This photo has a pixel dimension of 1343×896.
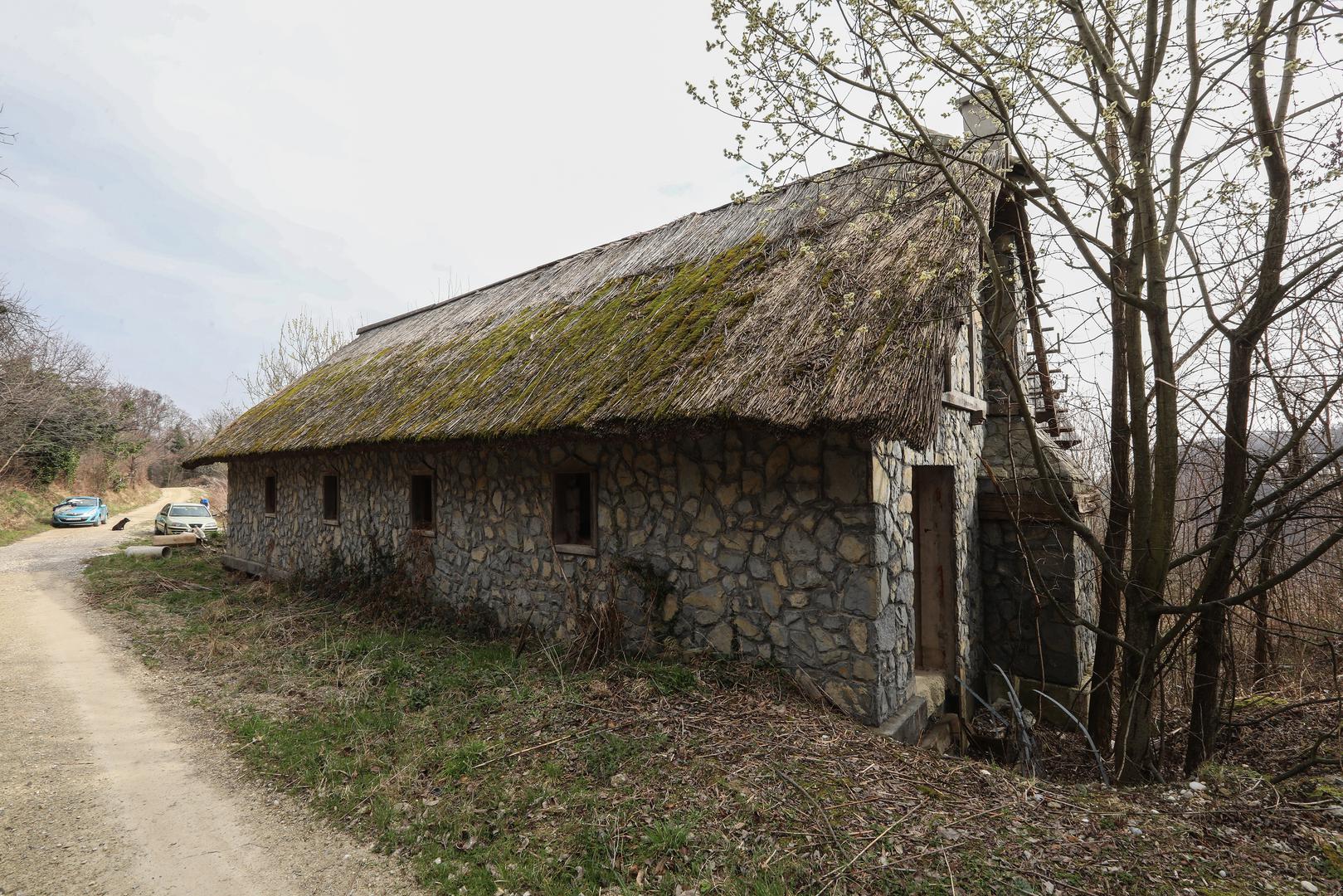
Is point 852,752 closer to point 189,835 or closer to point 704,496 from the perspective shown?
point 704,496

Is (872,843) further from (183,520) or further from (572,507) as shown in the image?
(183,520)

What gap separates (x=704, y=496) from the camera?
18.2ft

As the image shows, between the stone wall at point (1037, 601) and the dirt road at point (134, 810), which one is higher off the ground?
the stone wall at point (1037, 601)

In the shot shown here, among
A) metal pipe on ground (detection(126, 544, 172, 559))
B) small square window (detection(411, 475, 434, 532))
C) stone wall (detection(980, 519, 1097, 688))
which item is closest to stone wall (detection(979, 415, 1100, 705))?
stone wall (detection(980, 519, 1097, 688))

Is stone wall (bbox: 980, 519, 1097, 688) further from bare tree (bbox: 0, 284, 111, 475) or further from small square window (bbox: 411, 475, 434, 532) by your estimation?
bare tree (bbox: 0, 284, 111, 475)

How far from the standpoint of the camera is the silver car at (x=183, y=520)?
18.2 m

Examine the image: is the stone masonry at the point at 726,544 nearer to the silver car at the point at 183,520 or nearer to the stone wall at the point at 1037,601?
the stone wall at the point at 1037,601

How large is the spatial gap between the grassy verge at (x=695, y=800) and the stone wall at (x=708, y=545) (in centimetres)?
43

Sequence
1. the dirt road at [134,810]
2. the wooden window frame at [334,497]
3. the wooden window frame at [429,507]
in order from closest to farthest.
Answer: the dirt road at [134,810] < the wooden window frame at [429,507] < the wooden window frame at [334,497]

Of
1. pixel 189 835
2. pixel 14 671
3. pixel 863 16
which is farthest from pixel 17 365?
pixel 863 16

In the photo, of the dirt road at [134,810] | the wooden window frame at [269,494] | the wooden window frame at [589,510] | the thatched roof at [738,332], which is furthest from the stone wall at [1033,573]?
the wooden window frame at [269,494]

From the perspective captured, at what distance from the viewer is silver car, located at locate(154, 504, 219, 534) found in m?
18.2

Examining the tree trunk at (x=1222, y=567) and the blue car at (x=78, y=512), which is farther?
the blue car at (x=78, y=512)

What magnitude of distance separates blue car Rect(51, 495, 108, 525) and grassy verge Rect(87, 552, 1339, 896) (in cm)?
2210
